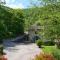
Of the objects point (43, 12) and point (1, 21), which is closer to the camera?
point (1, 21)

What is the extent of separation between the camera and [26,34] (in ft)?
250

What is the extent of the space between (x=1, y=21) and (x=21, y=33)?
66.2 metres

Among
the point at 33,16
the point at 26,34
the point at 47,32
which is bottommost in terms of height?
the point at 26,34

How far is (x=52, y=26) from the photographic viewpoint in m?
20.2

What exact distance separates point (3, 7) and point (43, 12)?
11.2 m

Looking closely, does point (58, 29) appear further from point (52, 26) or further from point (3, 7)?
point (3, 7)

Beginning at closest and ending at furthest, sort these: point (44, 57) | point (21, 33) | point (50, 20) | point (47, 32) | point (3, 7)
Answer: point (3, 7) < point (44, 57) < point (50, 20) < point (47, 32) < point (21, 33)

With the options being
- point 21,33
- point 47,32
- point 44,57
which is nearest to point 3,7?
point 44,57

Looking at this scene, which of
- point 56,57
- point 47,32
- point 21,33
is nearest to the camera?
point 56,57

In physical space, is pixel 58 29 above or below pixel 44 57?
above

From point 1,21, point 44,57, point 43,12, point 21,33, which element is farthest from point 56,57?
point 21,33

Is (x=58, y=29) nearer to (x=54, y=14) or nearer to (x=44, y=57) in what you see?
(x=54, y=14)

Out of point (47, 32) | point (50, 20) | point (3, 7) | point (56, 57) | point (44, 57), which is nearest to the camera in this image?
point (3, 7)

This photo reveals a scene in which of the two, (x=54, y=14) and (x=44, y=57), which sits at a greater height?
(x=54, y=14)
